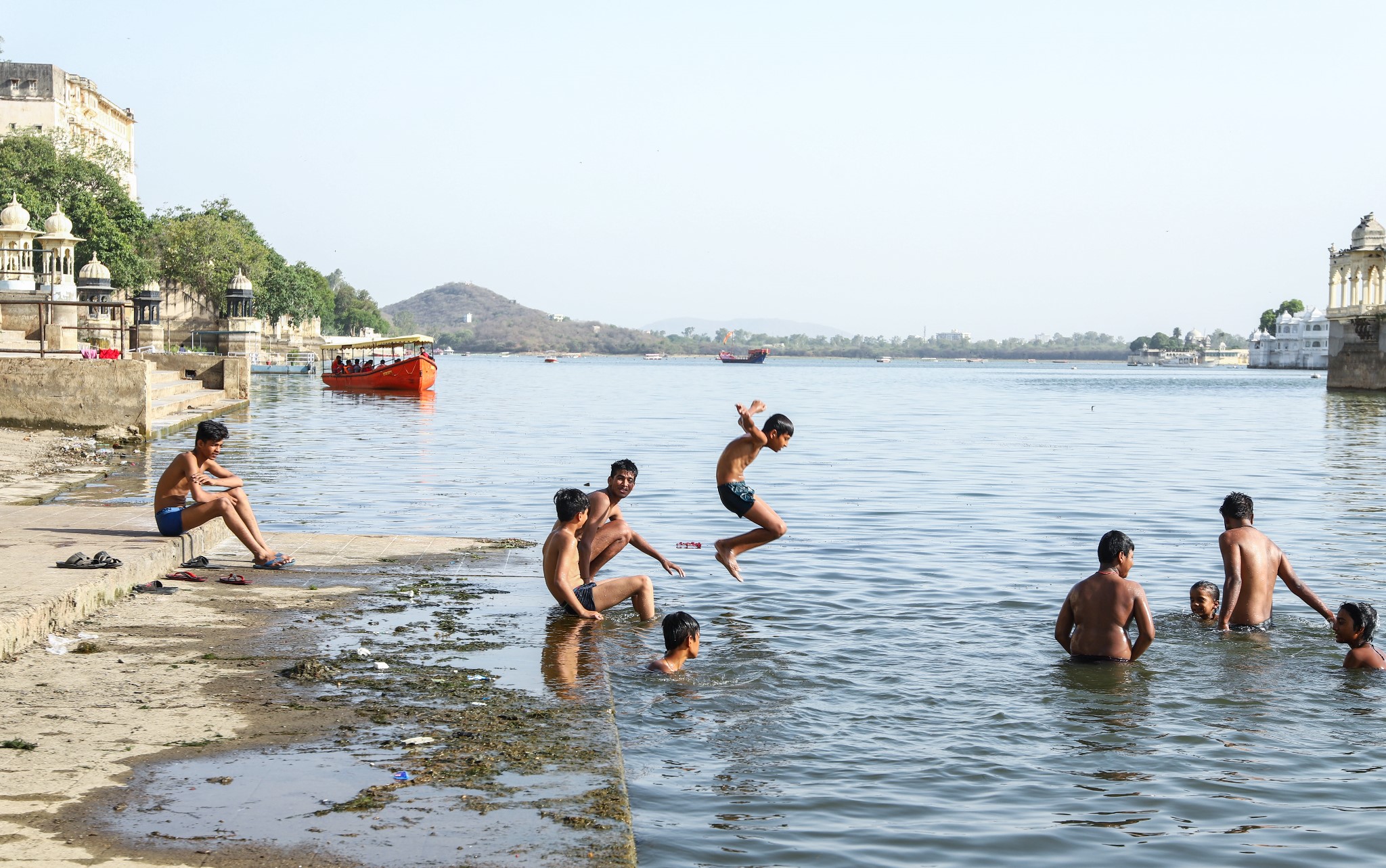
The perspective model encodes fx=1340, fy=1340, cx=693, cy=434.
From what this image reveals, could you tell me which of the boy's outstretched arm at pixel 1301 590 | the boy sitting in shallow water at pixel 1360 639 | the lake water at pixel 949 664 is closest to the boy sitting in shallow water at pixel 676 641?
the lake water at pixel 949 664

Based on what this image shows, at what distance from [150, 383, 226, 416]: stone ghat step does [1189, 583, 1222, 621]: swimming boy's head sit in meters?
25.0

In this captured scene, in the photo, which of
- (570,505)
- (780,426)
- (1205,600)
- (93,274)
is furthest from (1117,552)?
(93,274)

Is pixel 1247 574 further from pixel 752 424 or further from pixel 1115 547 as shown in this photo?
pixel 752 424

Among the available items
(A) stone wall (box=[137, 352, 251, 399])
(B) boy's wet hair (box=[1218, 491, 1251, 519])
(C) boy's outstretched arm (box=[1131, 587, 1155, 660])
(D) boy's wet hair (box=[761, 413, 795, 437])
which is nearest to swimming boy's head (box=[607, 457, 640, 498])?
(D) boy's wet hair (box=[761, 413, 795, 437])

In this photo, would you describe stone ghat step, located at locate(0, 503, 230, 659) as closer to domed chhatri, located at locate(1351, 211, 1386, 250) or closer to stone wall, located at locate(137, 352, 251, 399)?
stone wall, located at locate(137, 352, 251, 399)

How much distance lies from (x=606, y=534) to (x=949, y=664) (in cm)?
296

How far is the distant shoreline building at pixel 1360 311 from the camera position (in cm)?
8669

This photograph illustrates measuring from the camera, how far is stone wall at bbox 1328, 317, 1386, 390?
86.4 meters

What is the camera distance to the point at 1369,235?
9456cm

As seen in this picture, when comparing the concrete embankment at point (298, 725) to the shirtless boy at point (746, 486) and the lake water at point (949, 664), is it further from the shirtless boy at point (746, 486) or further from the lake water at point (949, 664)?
the shirtless boy at point (746, 486)

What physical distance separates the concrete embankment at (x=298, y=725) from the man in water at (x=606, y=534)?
1.70ft

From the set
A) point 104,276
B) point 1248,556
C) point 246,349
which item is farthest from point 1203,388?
point 1248,556

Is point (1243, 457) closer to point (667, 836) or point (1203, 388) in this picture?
point (667, 836)

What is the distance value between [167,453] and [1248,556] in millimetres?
19121
